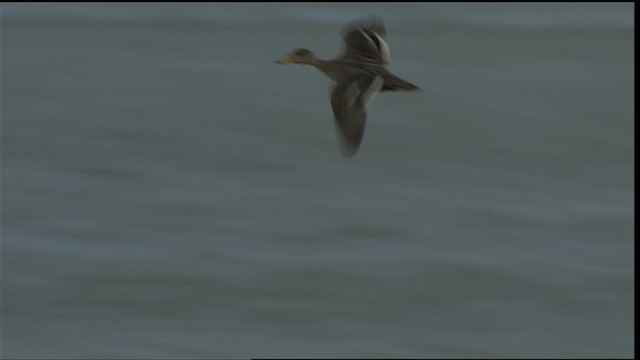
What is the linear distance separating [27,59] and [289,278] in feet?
5.41

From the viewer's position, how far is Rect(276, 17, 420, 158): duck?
2.99 m

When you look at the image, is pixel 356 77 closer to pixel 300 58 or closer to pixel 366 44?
pixel 366 44

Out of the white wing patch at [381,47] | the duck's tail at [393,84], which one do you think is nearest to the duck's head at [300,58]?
the white wing patch at [381,47]

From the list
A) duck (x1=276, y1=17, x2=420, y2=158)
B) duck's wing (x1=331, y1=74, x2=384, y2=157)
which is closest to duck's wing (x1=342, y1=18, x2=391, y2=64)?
duck (x1=276, y1=17, x2=420, y2=158)

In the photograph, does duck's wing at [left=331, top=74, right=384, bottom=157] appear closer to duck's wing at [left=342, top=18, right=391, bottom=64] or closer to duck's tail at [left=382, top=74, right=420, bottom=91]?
duck's tail at [left=382, top=74, right=420, bottom=91]

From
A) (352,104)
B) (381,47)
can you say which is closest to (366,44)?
(381,47)

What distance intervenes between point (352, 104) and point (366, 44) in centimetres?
39

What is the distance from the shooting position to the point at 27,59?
5.36 metres

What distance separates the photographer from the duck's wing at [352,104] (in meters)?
2.95

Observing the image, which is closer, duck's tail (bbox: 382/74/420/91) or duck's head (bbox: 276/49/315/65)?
duck's tail (bbox: 382/74/420/91)

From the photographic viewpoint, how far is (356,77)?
3.19 m

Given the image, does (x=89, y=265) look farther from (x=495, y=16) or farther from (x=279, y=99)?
(x=495, y=16)

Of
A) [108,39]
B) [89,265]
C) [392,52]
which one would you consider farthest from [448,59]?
[89,265]

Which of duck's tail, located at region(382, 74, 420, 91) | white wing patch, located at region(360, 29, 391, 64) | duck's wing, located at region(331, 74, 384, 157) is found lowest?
duck's wing, located at region(331, 74, 384, 157)
